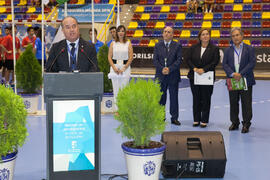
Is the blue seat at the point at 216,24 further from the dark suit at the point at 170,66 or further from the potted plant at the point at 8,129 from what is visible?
the potted plant at the point at 8,129

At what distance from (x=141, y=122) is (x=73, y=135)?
0.57 metres

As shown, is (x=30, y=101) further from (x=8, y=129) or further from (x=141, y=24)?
(x=141, y=24)

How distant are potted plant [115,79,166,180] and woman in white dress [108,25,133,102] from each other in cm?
359

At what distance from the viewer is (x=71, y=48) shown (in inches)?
148

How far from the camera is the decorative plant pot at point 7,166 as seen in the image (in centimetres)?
324

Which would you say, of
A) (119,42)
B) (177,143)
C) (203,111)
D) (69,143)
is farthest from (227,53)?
(69,143)

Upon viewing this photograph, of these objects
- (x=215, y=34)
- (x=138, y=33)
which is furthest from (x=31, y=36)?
(x=215, y=34)

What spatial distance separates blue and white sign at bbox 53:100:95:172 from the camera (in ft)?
10.5

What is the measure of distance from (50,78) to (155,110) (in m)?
0.90

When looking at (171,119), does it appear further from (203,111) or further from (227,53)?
(227,53)

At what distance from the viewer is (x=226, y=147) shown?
517 cm

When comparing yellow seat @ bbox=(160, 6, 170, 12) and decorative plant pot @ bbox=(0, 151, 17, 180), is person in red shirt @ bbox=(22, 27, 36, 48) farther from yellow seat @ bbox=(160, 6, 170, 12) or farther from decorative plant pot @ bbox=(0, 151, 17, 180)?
yellow seat @ bbox=(160, 6, 170, 12)

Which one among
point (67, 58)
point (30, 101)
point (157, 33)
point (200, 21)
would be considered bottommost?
point (30, 101)

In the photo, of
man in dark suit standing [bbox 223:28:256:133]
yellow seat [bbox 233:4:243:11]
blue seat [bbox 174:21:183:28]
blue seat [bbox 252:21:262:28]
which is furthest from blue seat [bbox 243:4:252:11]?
man in dark suit standing [bbox 223:28:256:133]
